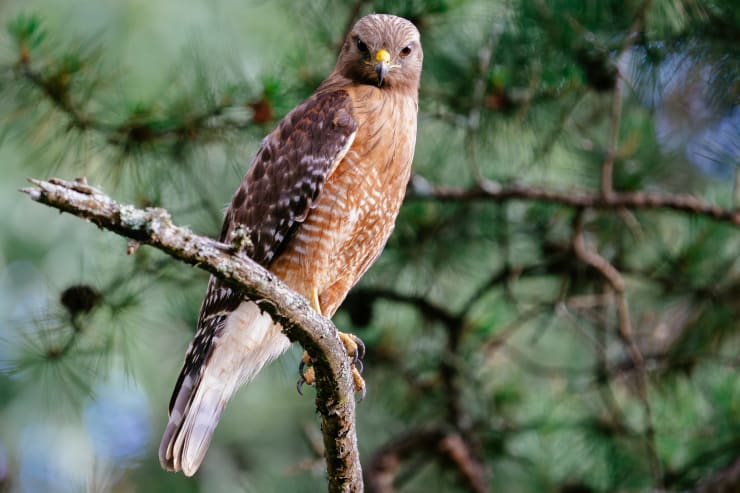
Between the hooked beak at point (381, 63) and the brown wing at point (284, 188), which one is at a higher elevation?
the hooked beak at point (381, 63)

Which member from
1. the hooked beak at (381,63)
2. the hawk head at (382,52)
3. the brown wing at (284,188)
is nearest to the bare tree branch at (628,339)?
the hawk head at (382,52)

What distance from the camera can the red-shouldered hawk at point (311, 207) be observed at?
337cm

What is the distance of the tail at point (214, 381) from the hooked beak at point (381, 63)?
95 centimetres

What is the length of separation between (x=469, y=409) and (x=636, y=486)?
0.96 m

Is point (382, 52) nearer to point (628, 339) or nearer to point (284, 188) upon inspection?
point (284, 188)

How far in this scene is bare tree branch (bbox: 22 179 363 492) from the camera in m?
1.98

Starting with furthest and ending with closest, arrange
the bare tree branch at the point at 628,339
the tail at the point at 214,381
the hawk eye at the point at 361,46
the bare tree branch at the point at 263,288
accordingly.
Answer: the bare tree branch at the point at 628,339
the hawk eye at the point at 361,46
the tail at the point at 214,381
the bare tree branch at the point at 263,288

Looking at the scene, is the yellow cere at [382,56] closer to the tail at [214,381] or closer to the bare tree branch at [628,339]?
the tail at [214,381]

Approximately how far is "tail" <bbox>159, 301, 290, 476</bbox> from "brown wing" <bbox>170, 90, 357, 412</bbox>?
37mm

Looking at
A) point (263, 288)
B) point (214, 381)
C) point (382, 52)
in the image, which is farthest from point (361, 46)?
point (263, 288)

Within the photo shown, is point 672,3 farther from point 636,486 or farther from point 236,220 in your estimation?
point 636,486

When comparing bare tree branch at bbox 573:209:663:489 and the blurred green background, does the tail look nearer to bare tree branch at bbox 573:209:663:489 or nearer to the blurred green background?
the blurred green background

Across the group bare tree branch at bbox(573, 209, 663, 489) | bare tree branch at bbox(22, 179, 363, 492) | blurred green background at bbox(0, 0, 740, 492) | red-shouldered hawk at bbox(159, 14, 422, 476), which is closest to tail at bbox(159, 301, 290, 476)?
red-shouldered hawk at bbox(159, 14, 422, 476)

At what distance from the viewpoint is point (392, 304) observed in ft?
16.1
